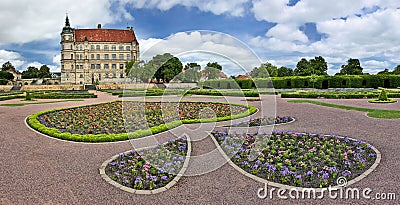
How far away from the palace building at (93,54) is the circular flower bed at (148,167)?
275 ft

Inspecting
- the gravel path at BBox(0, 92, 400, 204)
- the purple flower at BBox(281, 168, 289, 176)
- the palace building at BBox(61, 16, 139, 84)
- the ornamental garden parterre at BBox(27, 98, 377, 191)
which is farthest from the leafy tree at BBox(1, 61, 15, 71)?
the purple flower at BBox(281, 168, 289, 176)

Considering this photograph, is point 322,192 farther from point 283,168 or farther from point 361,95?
point 361,95

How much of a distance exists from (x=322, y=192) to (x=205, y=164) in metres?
2.70

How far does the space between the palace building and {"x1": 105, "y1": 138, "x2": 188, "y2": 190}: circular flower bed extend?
3301 inches

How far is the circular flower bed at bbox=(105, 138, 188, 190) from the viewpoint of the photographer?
221 inches

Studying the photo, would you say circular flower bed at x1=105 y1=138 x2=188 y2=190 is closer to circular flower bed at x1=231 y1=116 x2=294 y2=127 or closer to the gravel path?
the gravel path

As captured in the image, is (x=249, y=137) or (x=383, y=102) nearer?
(x=249, y=137)

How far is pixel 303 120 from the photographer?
12.9m

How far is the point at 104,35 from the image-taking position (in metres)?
92.6

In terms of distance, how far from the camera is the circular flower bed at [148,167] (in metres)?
5.62

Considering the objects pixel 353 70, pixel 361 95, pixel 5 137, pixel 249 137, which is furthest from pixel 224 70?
pixel 353 70

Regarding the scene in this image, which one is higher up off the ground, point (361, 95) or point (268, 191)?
point (361, 95)

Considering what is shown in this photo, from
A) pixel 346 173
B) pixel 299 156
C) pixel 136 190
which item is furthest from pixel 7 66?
pixel 346 173

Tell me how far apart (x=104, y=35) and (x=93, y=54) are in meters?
7.69
